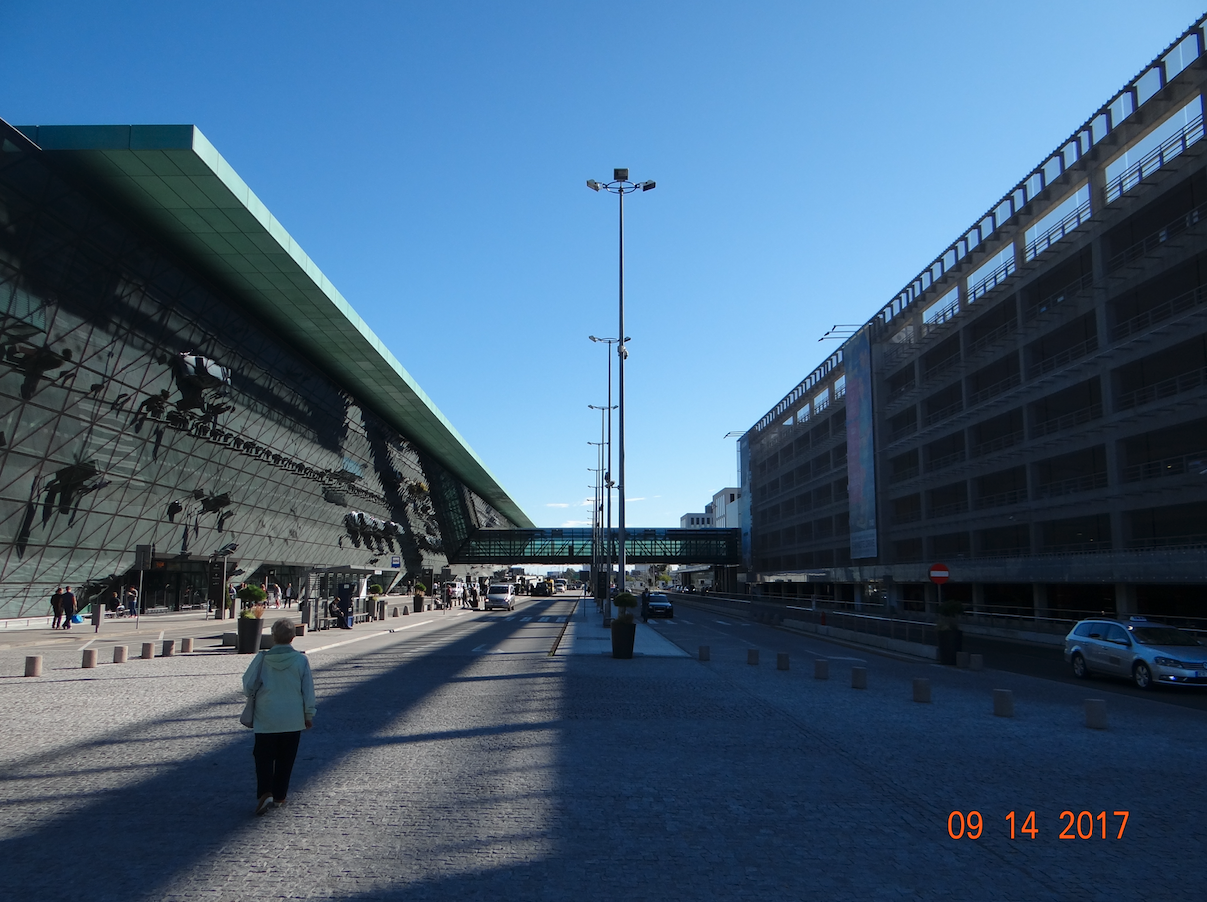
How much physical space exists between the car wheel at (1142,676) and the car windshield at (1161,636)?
56cm

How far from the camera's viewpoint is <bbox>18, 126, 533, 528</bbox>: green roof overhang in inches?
1158

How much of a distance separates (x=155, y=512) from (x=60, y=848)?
39.4 meters

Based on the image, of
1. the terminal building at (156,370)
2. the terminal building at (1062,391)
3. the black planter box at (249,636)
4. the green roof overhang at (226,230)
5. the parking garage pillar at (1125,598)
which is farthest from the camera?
the parking garage pillar at (1125,598)

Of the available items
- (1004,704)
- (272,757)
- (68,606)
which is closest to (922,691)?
(1004,704)

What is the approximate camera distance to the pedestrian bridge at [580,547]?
4392 inches

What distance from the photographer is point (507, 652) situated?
24891 mm

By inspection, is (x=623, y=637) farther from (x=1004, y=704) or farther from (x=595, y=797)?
(x=595, y=797)

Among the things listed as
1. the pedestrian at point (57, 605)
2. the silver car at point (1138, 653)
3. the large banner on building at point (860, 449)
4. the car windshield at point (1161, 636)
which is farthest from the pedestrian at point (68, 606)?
the large banner on building at point (860, 449)

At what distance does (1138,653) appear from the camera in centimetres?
1845

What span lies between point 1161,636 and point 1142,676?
1.28 metres

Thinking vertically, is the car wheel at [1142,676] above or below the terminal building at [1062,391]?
below

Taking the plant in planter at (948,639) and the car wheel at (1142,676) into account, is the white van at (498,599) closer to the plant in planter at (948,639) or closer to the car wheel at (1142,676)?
the plant in planter at (948,639)

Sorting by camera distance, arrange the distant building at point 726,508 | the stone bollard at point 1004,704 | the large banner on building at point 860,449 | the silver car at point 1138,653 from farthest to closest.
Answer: the distant building at point 726,508 → the large banner on building at point 860,449 → the silver car at point 1138,653 → the stone bollard at point 1004,704

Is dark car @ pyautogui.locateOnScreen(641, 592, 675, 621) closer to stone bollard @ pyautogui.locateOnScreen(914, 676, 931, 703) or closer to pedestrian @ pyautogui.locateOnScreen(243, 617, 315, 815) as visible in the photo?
stone bollard @ pyautogui.locateOnScreen(914, 676, 931, 703)
